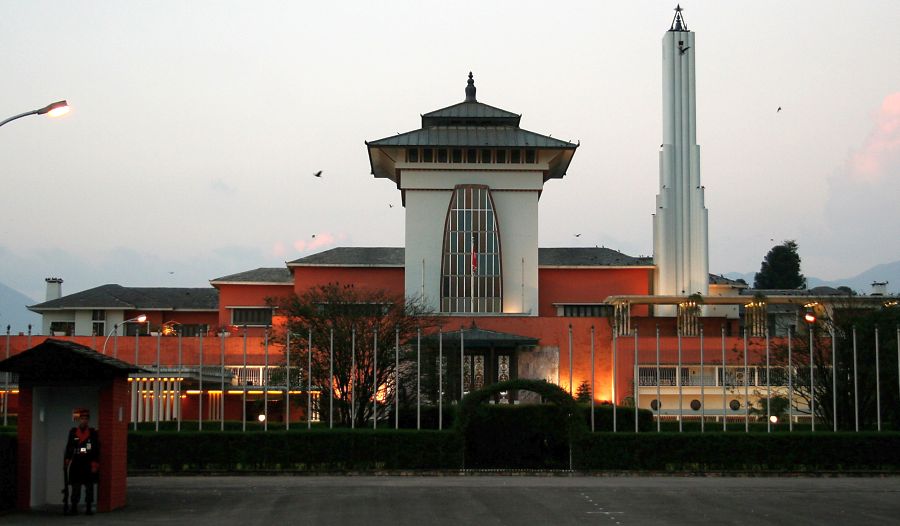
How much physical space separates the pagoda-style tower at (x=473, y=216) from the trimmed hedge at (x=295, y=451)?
3251 cm

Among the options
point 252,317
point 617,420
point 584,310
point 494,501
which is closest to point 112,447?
point 494,501

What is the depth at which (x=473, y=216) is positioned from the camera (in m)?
68.6

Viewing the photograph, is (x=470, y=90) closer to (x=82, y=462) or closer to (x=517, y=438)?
(x=517, y=438)

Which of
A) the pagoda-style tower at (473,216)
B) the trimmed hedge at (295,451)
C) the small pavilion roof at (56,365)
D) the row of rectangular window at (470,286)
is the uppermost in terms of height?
the pagoda-style tower at (473,216)

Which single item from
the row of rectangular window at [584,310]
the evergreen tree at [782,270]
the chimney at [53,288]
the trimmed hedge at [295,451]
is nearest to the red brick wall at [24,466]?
the trimmed hedge at [295,451]

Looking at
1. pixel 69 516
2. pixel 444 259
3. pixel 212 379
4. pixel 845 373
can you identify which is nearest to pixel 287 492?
A: pixel 69 516

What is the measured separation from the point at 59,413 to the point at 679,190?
53310mm

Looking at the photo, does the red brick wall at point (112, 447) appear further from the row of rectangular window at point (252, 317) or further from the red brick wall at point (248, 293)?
the red brick wall at point (248, 293)

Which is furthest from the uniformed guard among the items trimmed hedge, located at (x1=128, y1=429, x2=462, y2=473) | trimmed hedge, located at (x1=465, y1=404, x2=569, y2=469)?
trimmed hedge, located at (x1=465, y1=404, x2=569, y2=469)

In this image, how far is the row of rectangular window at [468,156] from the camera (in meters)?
68.3

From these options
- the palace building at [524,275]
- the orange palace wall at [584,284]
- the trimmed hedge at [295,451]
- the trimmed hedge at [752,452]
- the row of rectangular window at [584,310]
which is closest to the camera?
the trimmed hedge at [295,451]

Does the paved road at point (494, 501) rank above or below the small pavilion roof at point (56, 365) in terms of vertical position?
below

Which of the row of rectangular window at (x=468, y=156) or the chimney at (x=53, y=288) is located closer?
the row of rectangular window at (x=468, y=156)

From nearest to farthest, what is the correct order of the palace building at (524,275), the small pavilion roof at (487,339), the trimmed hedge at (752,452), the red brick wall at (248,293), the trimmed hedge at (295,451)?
1. the trimmed hedge at (295,451)
2. the trimmed hedge at (752,452)
3. the small pavilion roof at (487,339)
4. the palace building at (524,275)
5. the red brick wall at (248,293)
